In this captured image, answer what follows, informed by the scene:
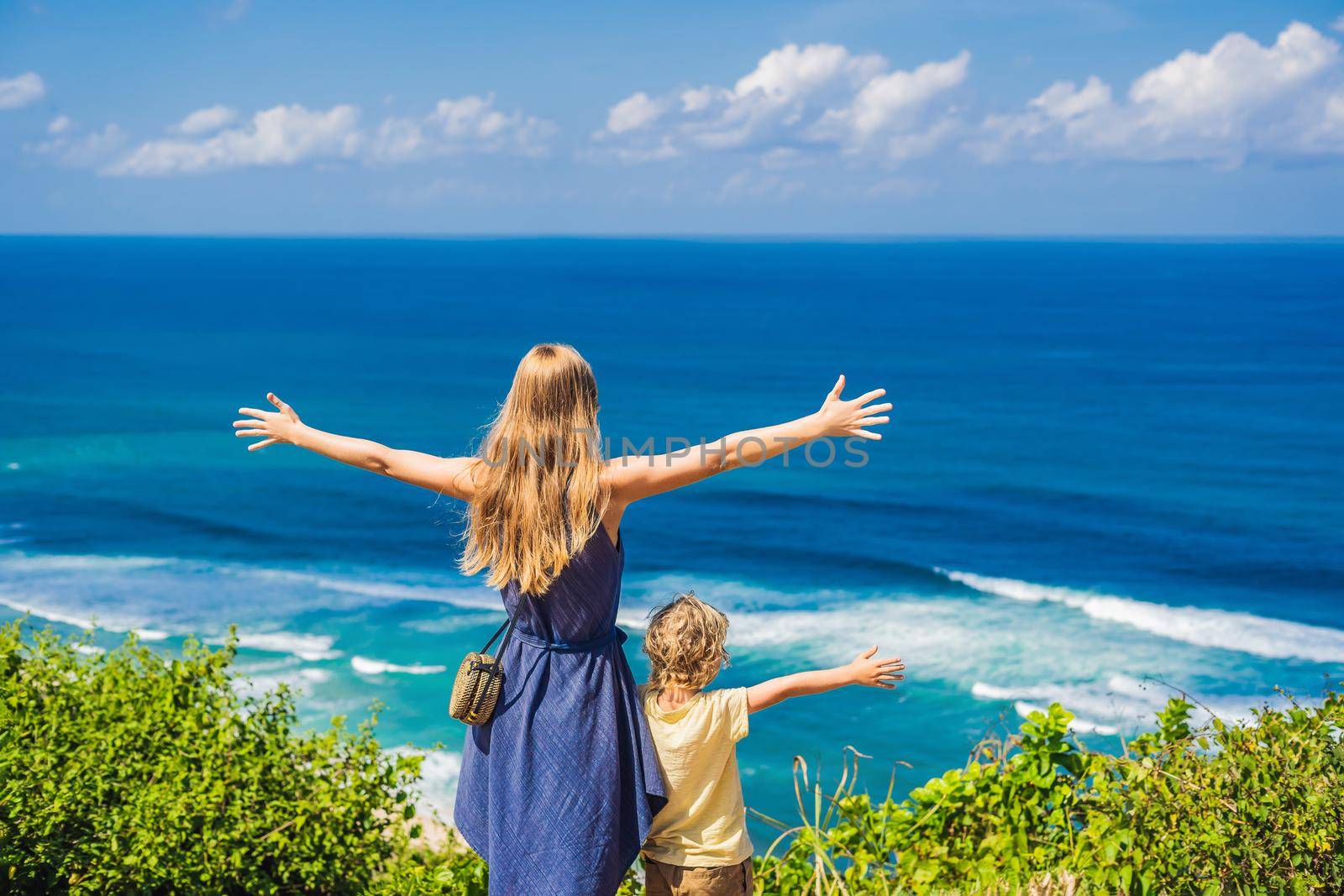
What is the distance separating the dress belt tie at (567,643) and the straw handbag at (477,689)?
11cm

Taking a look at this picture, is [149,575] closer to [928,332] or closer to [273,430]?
[273,430]

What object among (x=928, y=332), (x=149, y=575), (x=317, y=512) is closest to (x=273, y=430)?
(x=149, y=575)

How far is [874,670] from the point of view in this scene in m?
3.31

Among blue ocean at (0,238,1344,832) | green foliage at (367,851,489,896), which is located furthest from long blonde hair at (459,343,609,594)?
green foliage at (367,851,489,896)

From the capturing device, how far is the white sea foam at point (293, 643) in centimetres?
2395

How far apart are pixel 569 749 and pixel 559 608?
398mm

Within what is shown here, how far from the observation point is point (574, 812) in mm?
3223

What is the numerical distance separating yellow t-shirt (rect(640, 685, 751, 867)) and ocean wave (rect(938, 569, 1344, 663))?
27.2 m

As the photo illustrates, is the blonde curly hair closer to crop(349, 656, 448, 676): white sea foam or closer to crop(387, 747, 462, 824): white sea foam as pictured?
crop(387, 747, 462, 824): white sea foam

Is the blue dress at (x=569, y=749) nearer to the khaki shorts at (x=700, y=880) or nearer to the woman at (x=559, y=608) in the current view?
the woman at (x=559, y=608)

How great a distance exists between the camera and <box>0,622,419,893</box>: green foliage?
13.7 feet

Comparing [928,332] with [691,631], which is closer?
[691,631]

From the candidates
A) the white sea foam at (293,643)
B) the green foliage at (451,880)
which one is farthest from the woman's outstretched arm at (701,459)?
the white sea foam at (293,643)

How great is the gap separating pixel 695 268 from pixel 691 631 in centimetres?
17804
